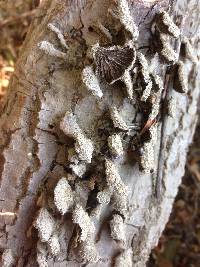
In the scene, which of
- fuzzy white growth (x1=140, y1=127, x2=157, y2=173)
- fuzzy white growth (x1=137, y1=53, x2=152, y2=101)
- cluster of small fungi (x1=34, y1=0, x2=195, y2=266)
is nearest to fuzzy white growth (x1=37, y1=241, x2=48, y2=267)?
cluster of small fungi (x1=34, y1=0, x2=195, y2=266)

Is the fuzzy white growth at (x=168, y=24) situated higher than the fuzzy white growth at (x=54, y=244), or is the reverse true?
the fuzzy white growth at (x=168, y=24)

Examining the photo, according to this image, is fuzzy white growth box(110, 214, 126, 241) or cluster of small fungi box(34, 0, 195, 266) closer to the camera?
cluster of small fungi box(34, 0, 195, 266)

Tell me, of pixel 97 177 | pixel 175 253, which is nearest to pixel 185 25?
pixel 97 177

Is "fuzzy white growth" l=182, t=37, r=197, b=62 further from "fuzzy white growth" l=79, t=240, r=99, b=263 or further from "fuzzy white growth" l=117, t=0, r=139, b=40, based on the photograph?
"fuzzy white growth" l=79, t=240, r=99, b=263

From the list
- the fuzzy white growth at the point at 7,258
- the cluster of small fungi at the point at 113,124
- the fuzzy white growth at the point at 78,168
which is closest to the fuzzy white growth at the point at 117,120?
the cluster of small fungi at the point at 113,124

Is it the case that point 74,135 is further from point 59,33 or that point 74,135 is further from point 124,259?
point 124,259

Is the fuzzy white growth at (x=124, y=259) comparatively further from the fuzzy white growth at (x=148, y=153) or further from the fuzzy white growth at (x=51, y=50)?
the fuzzy white growth at (x=51, y=50)

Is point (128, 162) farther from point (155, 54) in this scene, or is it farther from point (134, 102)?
point (155, 54)
